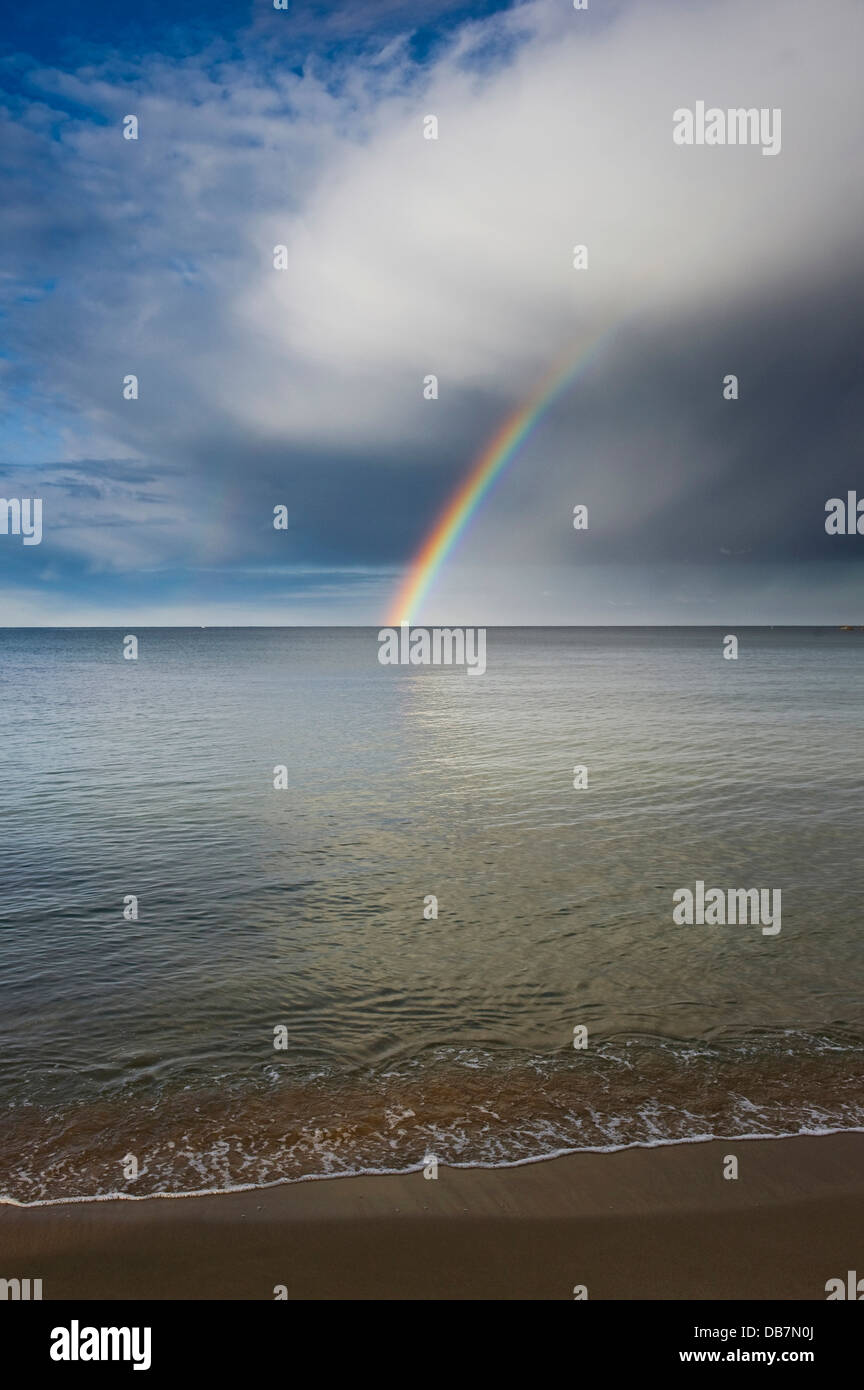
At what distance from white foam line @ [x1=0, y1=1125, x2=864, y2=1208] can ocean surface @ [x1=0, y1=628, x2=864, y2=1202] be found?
8 cm

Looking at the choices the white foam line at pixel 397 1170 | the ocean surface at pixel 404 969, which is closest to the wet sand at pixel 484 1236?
the white foam line at pixel 397 1170

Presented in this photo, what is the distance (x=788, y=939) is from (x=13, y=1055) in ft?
42.0

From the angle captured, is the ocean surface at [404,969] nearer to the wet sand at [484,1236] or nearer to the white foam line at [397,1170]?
the white foam line at [397,1170]

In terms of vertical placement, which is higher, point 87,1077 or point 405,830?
point 405,830

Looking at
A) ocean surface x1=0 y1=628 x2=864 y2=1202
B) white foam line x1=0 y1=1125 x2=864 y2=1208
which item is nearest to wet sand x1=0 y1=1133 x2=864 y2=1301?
white foam line x1=0 y1=1125 x2=864 y2=1208

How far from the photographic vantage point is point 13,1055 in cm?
1123

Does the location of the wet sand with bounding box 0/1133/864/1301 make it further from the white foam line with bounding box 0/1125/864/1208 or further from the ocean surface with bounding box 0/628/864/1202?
the ocean surface with bounding box 0/628/864/1202

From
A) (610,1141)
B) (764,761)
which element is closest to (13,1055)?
(610,1141)

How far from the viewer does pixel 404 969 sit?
14.3 metres

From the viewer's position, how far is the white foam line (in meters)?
8.33

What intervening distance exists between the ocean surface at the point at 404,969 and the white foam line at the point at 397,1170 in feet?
0.27

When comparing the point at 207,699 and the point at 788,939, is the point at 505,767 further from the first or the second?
the point at 207,699

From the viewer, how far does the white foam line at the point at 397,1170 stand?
27.3 feet
